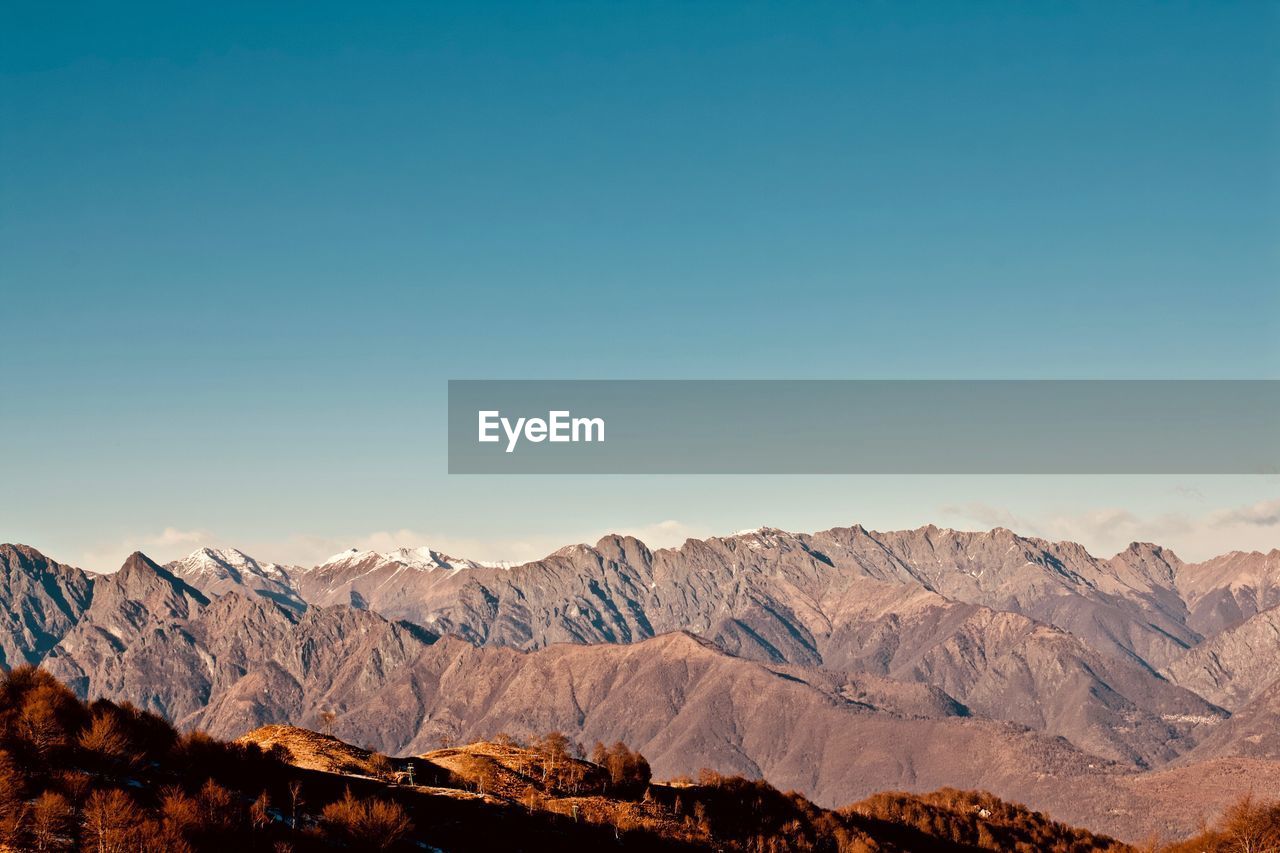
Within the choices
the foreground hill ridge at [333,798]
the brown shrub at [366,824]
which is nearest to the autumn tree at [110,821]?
the foreground hill ridge at [333,798]

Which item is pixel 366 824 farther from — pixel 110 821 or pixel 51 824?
pixel 51 824

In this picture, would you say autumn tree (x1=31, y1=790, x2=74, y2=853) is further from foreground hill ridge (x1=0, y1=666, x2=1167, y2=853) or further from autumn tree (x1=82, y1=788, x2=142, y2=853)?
autumn tree (x1=82, y1=788, x2=142, y2=853)

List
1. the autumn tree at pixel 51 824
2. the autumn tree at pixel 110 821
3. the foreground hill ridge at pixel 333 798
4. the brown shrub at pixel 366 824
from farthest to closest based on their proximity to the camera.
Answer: the brown shrub at pixel 366 824 → the foreground hill ridge at pixel 333 798 → the autumn tree at pixel 51 824 → the autumn tree at pixel 110 821

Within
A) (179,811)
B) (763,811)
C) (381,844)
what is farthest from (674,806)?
(179,811)

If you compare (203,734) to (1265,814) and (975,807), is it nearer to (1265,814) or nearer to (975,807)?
(1265,814)

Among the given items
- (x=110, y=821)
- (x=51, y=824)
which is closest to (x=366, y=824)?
(x=110, y=821)

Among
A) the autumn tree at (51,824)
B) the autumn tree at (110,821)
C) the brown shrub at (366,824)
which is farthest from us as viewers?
the brown shrub at (366,824)

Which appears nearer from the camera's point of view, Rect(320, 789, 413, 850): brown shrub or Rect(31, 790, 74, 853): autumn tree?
Rect(31, 790, 74, 853): autumn tree

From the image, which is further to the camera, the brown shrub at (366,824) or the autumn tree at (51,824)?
the brown shrub at (366,824)

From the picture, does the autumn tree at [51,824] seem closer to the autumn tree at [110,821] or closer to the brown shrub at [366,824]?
the autumn tree at [110,821]

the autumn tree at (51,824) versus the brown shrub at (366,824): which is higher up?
the autumn tree at (51,824)

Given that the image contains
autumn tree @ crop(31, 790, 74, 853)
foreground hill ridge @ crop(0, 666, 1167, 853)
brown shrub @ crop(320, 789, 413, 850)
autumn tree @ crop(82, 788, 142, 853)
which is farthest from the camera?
brown shrub @ crop(320, 789, 413, 850)

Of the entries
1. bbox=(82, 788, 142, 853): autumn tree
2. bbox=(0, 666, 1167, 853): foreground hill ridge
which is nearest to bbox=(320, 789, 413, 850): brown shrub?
bbox=(0, 666, 1167, 853): foreground hill ridge
